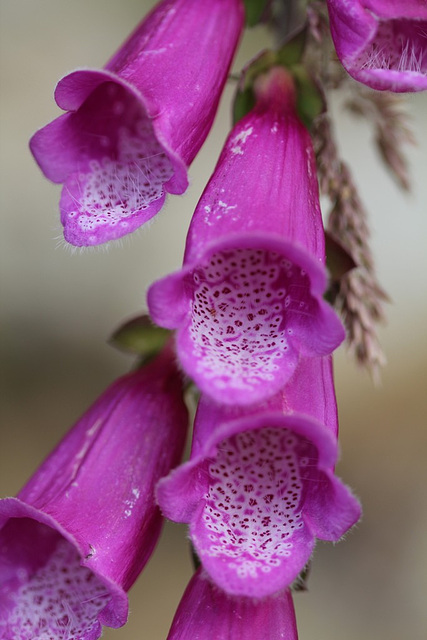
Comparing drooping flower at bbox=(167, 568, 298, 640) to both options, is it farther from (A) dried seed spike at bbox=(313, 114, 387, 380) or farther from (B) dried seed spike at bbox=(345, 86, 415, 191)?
(B) dried seed spike at bbox=(345, 86, 415, 191)

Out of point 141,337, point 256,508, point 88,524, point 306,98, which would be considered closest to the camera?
point 256,508

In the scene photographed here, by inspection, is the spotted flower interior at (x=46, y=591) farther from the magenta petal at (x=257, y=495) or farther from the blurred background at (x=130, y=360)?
the blurred background at (x=130, y=360)

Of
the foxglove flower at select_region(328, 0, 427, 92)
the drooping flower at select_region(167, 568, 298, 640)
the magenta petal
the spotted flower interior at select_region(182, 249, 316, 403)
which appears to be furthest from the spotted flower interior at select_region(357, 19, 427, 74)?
the drooping flower at select_region(167, 568, 298, 640)

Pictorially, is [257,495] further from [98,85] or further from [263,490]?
[98,85]

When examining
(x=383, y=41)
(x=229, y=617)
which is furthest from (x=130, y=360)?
(x=383, y=41)

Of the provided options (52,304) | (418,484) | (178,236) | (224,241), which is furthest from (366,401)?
(224,241)

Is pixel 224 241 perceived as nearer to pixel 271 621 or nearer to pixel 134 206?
pixel 134 206

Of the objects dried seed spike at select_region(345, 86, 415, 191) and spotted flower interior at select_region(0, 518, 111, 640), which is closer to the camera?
spotted flower interior at select_region(0, 518, 111, 640)
